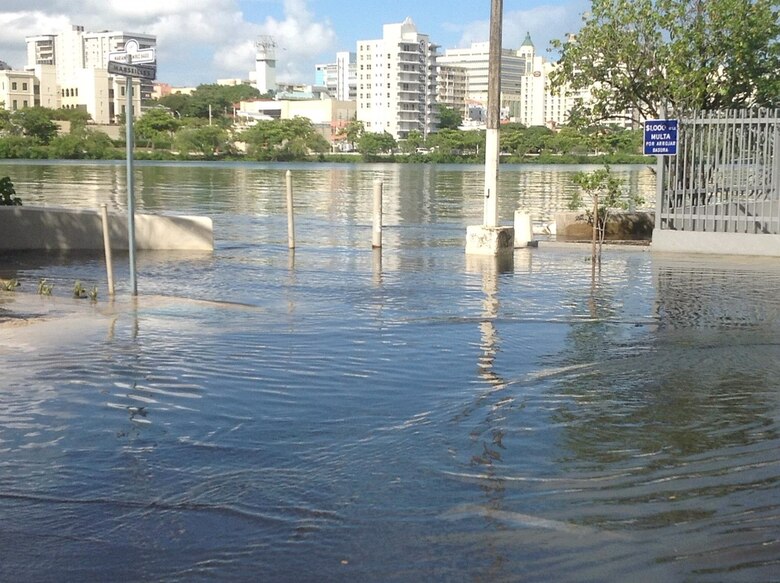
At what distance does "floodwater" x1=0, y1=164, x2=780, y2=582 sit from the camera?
17.2ft

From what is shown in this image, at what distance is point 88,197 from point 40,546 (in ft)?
133

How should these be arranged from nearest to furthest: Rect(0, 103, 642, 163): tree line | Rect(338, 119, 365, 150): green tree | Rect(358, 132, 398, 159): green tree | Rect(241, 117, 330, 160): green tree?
Rect(0, 103, 642, 163): tree line < Rect(241, 117, 330, 160): green tree < Rect(358, 132, 398, 159): green tree < Rect(338, 119, 365, 150): green tree

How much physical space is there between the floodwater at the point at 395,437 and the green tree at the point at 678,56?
887cm

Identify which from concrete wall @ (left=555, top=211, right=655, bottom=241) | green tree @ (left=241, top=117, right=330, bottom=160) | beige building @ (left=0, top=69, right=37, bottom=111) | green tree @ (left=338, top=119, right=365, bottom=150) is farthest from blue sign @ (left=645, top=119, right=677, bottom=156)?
beige building @ (left=0, top=69, right=37, bottom=111)

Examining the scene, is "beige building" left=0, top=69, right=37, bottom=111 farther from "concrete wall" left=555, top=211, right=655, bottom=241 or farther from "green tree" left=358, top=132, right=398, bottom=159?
"concrete wall" left=555, top=211, right=655, bottom=241

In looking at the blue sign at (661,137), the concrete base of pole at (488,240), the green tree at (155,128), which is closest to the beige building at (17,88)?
the green tree at (155,128)

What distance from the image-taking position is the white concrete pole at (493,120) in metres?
19.2

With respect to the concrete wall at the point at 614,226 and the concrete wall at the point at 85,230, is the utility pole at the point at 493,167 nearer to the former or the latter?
the concrete wall at the point at 614,226

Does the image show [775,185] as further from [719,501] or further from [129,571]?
[129,571]

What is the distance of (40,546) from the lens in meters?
5.33

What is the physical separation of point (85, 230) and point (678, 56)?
12.6 metres

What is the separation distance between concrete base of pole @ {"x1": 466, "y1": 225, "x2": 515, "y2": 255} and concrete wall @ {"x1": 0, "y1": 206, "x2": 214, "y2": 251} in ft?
17.1

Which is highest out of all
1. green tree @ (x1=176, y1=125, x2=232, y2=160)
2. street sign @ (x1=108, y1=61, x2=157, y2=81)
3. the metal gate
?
green tree @ (x1=176, y1=125, x2=232, y2=160)

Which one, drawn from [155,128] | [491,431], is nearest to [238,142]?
[155,128]
